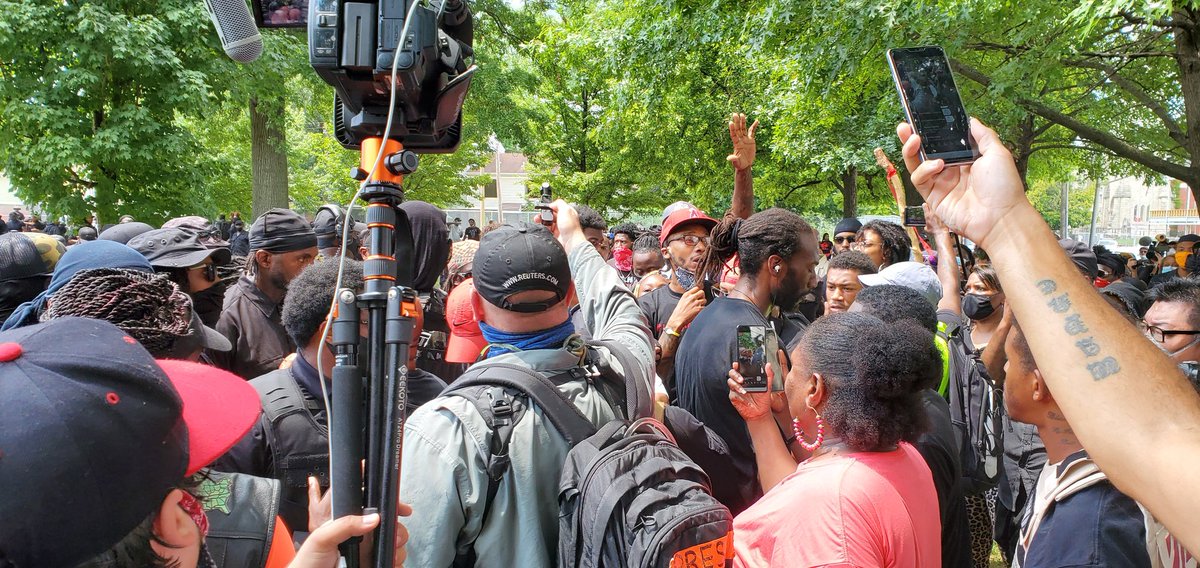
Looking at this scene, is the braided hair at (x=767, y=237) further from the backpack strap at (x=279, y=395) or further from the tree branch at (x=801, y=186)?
the tree branch at (x=801, y=186)

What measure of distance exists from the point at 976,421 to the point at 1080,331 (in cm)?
277

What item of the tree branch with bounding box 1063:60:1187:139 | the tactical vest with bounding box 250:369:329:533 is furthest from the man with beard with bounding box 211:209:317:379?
the tree branch with bounding box 1063:60:1187:139

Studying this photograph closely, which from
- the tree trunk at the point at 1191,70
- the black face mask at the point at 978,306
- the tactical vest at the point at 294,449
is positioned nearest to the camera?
the tactical vest at the point at 294,449

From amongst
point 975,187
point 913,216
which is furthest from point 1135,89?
point 975,187

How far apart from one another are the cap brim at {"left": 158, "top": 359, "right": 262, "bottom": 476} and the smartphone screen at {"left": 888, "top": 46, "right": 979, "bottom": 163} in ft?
4.73

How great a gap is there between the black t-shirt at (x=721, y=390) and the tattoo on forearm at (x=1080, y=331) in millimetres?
1582

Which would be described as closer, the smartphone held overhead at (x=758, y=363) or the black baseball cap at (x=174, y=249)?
the smartphone held overhead at (x=758, y=363)

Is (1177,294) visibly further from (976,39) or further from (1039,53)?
(976,39)

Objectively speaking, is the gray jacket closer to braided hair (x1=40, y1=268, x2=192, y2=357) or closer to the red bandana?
the red bandana

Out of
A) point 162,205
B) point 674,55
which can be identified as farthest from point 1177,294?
point 162,205

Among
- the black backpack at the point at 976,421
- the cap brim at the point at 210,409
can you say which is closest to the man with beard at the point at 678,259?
the black backpack at the point at 976,421

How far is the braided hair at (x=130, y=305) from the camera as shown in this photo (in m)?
2.13

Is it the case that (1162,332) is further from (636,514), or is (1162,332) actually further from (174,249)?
(174,249)

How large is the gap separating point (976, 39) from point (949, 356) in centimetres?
750
